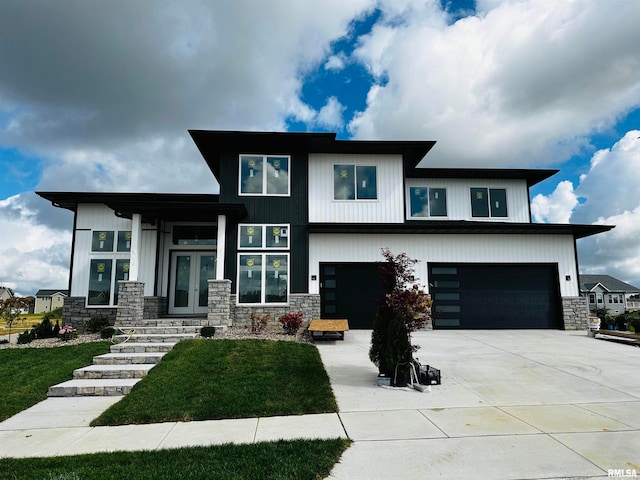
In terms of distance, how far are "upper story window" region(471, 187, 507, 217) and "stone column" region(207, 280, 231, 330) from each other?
10410mm

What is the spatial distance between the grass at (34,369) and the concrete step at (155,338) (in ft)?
1.43

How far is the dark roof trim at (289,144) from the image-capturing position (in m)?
13.1

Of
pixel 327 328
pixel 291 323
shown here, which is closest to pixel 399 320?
pixel 327 328

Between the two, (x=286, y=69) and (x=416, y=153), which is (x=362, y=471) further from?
(x=416, y=153)

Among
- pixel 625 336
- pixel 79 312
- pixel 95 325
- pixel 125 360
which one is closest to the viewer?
pixel 125 360

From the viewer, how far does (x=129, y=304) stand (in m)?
11.6

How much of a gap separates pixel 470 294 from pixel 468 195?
4.35 meters

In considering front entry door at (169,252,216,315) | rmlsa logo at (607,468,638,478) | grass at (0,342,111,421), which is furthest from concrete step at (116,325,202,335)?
rmlsa logo at (607,468,638,478)

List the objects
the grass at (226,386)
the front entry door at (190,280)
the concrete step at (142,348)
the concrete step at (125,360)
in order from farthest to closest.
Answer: the front entry door at (190,280)
the concrete step at (142,348)
the concrete step at (125,360)
the grass at (226,386)

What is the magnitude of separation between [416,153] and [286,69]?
19.1ft

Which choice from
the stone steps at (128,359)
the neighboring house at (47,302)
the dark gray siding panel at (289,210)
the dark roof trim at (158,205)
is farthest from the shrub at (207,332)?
the neighboring house at (47,302)

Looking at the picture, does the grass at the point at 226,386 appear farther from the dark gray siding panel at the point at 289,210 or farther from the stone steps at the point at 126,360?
the dark gray siding panel at the point at 289,210

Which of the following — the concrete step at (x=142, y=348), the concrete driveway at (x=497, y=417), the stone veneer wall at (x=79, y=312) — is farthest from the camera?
the stone veneer wall at (x=79, y=312)

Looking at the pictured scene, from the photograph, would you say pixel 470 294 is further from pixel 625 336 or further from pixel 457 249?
pixel 625 336
